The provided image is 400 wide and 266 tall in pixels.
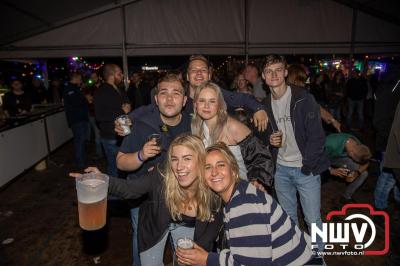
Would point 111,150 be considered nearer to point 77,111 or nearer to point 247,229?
point 77,111

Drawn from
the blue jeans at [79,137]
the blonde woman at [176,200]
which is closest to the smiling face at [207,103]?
the blonde woman at [176,200]

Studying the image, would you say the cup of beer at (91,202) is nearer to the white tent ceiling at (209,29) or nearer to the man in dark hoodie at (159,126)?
the man in dark hoodie at (159,126)

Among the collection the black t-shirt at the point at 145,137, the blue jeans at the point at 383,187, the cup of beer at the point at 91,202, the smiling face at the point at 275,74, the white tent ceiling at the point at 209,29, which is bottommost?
the blue jeans at the point at 383,187

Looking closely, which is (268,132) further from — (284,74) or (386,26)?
(386,26)

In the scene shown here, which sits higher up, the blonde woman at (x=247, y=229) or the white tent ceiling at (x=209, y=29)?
the white tent ceiling at (x=209, y=29)

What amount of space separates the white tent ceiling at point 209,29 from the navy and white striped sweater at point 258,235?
796 centimetres

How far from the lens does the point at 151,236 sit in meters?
2.53

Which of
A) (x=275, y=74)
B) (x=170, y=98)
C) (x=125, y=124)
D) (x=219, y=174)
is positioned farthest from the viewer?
(x=275, y=74)

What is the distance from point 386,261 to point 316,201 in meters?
1.36

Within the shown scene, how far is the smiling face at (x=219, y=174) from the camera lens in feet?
7.09

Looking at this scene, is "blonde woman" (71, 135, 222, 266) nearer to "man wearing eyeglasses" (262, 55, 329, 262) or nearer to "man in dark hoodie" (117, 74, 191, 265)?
"man in dark hoodie" (117, 74, 191, 265)

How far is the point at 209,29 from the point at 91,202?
8.43m

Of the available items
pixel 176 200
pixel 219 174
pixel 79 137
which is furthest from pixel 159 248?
pixel 79 137

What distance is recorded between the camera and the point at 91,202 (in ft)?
6.41
